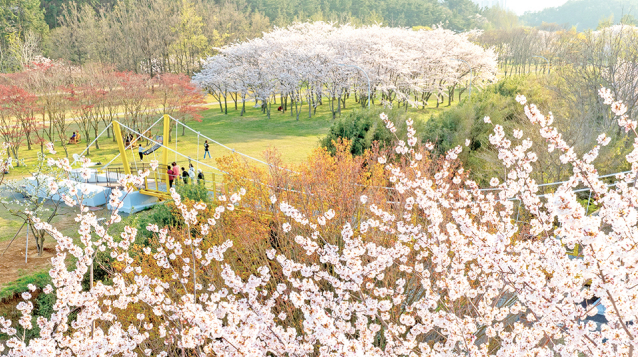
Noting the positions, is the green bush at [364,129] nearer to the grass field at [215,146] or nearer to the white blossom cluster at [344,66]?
the grass field at [215,146]

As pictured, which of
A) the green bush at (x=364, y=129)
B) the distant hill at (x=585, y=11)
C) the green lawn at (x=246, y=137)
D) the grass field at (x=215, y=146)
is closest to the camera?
the grass field at (x=215, y=146)

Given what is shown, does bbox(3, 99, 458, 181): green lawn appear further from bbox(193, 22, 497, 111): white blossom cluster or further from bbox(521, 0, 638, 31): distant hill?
bbox(521, 0, 638, 31): distant hill

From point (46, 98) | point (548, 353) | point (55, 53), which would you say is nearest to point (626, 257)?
point (548, 353)

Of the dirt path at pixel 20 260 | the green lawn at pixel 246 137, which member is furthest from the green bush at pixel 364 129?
the dirt path at pixel 20 260

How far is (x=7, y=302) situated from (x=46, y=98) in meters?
19.2

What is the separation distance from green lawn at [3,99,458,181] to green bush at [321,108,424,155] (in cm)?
522

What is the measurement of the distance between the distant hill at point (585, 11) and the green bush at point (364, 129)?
12469 cm

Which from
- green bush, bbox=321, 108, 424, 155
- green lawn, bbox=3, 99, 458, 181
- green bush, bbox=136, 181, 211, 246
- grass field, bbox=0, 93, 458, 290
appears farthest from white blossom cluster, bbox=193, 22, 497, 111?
green bush, bbox=136, 181, 211, 246

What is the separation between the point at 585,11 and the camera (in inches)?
4808

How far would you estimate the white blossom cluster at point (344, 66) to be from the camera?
116 ft

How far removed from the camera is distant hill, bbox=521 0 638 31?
117938 mm

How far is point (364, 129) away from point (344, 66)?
21506 millimetres

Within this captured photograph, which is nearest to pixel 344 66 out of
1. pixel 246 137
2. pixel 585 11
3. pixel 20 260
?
pixel 246 137

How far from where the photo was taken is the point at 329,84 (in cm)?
3647
